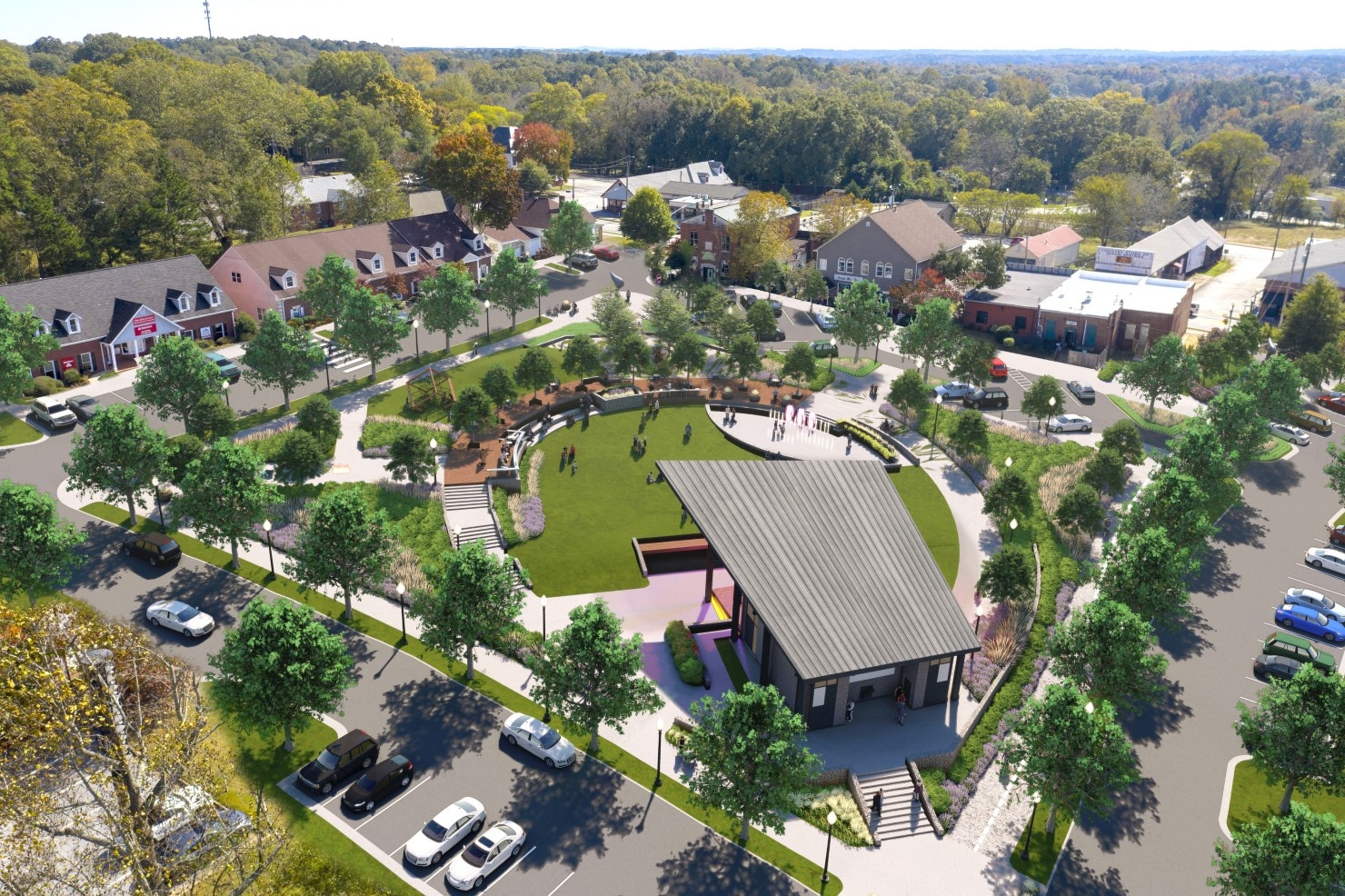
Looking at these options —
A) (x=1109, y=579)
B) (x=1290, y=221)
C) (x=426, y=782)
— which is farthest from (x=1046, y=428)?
(x=1290, y=221)

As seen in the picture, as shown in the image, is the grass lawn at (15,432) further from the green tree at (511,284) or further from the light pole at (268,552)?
the green tree at (511,284)

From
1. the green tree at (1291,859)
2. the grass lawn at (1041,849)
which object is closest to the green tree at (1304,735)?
the green tree at (1291,859)

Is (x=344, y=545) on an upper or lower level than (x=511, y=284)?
lower

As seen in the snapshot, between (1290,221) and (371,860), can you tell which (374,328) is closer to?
(371,860)

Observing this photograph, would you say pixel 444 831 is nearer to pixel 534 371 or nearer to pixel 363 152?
pixel 534 371

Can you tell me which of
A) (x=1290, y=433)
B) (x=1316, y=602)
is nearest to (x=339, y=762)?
(x=1316, y=602)

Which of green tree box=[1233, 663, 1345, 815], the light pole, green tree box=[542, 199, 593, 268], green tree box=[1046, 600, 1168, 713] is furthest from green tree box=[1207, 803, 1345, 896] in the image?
green tree box=[542, 199, 593, 268]

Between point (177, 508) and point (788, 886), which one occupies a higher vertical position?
point (177, 508)
